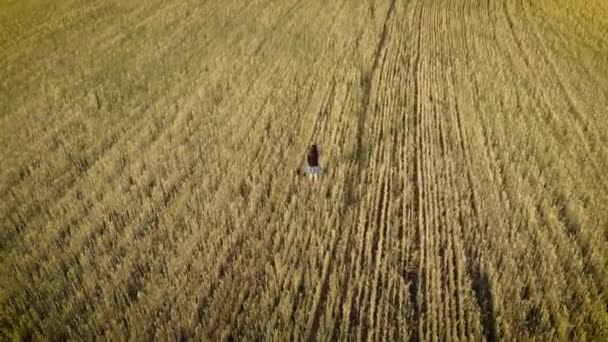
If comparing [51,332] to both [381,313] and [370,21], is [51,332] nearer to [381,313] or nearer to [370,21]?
[381,313]

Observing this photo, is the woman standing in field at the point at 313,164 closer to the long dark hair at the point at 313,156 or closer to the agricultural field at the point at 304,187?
the long dark hair at the point at 313,156

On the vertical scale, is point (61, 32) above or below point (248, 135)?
above

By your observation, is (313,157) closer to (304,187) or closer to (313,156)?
(313,156)

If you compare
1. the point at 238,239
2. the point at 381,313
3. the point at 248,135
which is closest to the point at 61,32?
the point at 248,135

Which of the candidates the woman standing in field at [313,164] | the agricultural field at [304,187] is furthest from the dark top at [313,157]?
the agricultural field at [304,187]

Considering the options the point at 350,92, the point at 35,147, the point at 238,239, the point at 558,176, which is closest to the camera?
the point at 238,239

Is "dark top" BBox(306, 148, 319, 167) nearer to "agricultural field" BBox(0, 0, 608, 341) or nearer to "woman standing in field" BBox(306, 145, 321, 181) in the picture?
"woman standing in field" BBox(306, 145, 321, 181)

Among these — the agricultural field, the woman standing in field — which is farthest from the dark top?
the agricultural field
